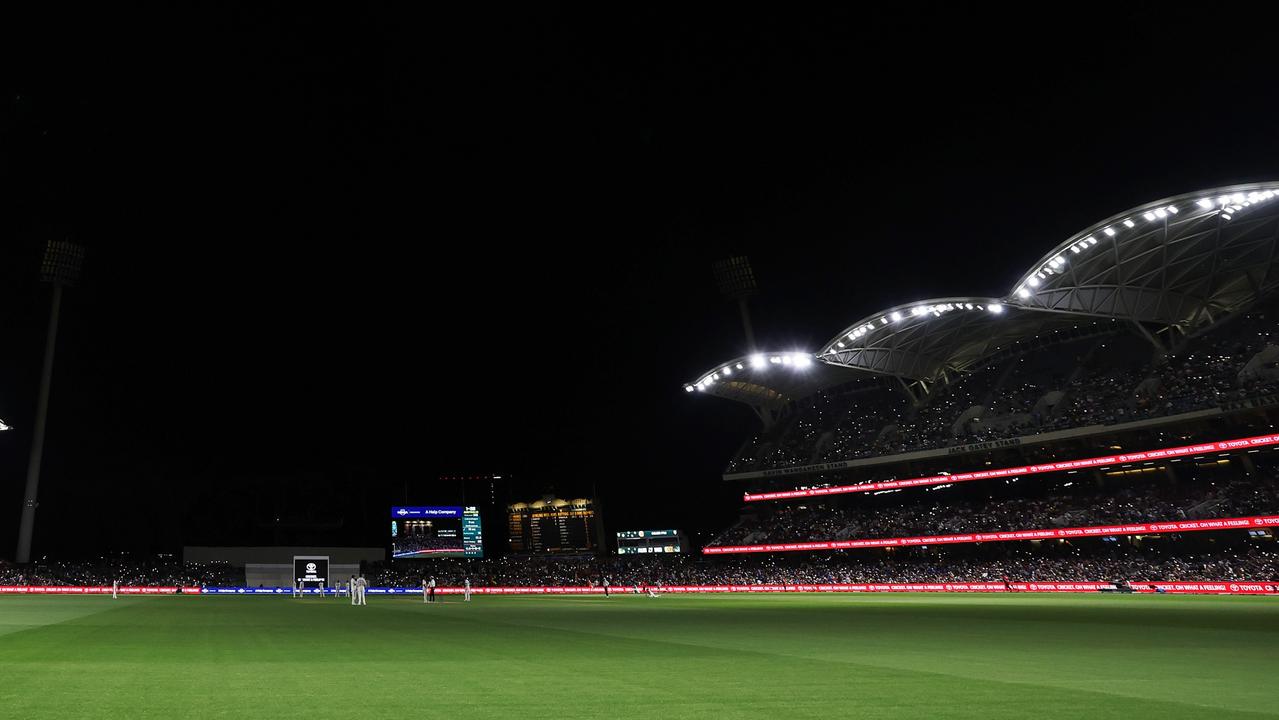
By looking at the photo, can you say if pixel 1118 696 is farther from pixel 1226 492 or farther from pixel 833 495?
pixel 833 495

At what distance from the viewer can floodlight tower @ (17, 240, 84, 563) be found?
78.1 meters

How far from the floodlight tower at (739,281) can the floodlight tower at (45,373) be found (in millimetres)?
67425

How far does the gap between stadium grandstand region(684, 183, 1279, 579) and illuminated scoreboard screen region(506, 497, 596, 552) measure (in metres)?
19.2

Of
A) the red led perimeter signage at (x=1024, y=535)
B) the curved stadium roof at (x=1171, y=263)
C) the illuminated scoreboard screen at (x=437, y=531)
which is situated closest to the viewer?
the curved stadium roof at (x=1171, y=263)

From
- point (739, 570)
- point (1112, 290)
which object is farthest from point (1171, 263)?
point (739, 570)

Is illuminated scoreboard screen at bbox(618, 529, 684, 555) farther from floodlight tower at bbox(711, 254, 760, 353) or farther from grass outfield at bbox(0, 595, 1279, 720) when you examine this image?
grass outfield at bbox(0, 595, 1279, 720)

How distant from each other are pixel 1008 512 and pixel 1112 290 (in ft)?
65.2

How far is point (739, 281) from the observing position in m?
97.8

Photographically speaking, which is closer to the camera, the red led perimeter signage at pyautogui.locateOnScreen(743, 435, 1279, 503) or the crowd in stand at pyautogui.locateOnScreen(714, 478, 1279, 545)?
the red led perimeter signage at pyautogui.locateOnScreen(743, 435, 1279, 503)

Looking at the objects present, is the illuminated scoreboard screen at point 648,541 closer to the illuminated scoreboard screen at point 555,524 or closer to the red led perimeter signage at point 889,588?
the illuminated scoreboard screen at point 555,524

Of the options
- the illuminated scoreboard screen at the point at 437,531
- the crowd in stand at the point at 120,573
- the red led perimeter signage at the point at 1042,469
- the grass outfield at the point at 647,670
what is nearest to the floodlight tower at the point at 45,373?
the crowd in stand at the point at 120,573

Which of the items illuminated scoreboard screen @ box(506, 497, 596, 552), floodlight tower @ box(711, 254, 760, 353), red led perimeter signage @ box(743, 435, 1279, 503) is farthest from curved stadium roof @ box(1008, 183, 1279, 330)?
illuminated scoreboard screen @ box(506, 497, 596, 552)

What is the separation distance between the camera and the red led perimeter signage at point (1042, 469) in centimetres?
5356

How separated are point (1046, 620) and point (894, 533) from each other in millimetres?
47502
